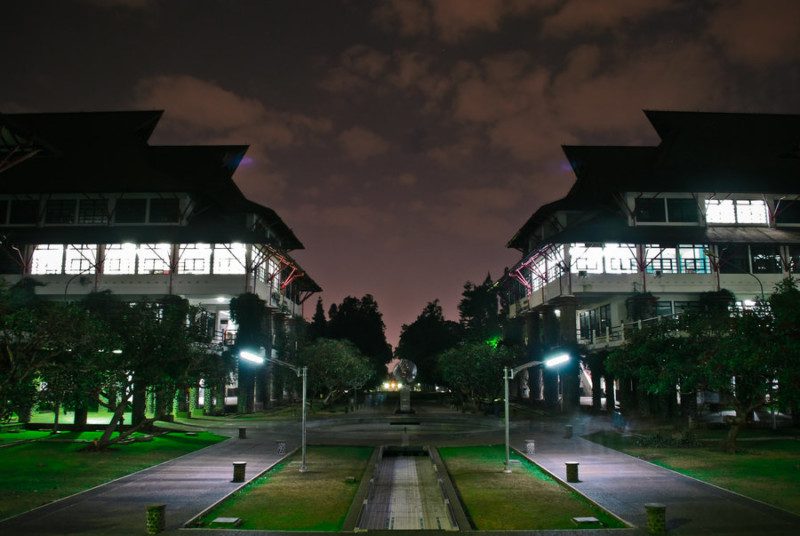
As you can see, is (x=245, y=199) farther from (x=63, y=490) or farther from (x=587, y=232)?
(x=63, y=490)

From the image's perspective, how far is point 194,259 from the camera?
5656 centimetres

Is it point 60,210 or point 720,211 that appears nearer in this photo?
point 720,211

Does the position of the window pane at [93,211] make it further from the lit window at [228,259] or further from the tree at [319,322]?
the tree at [319,322]

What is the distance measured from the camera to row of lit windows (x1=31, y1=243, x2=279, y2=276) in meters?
56.2

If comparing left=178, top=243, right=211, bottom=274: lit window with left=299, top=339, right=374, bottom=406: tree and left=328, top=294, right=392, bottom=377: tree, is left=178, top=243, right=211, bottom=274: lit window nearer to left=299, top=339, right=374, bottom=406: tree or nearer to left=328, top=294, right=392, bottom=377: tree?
left=299, top=339, right=374, bottom=406: tree

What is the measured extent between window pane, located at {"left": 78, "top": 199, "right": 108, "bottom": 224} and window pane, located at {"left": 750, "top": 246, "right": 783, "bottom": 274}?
57598mm

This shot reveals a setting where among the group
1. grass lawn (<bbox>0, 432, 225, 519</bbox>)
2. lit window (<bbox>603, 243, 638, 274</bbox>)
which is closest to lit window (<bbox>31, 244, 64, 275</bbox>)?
grass lawn (<bbox>0, 432, 225, 519</bbox>)

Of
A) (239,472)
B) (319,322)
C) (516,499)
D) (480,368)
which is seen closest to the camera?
(516,499)

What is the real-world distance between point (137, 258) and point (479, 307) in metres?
67.0

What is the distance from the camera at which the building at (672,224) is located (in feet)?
178

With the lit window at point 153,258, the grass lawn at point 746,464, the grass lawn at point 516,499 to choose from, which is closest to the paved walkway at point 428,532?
the grass lawn at point 516,499

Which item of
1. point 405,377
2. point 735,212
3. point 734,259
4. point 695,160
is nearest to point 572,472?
point 405,377

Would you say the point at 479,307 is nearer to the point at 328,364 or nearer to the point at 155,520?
the point at 328,364

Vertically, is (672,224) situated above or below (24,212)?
below
